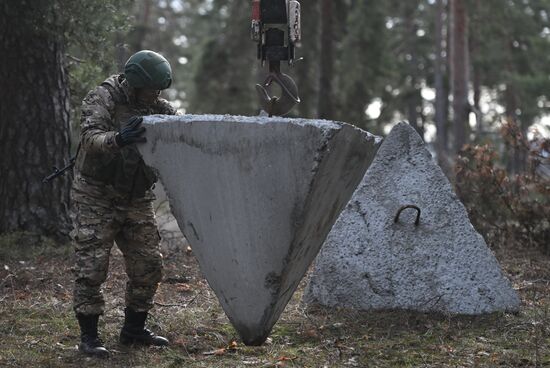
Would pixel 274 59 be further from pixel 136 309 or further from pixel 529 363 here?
pixel 529 363

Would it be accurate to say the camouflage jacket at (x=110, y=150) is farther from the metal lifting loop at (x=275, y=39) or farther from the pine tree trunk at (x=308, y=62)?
the pine tree trunk at (x=308, y=62)

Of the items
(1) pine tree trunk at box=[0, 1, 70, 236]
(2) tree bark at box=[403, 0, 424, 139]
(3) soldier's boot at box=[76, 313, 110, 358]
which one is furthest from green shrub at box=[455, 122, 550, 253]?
(2) tree bark at box=[403, 0, 424, 139]

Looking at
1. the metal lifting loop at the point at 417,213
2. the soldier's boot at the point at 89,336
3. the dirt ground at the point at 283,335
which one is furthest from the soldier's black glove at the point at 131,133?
the metal lifting loop at the point at 417,213

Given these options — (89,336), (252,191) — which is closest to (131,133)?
(252,191)

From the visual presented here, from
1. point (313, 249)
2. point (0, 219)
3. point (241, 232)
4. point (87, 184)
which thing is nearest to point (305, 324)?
point (313, 249)

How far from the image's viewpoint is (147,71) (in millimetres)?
5059

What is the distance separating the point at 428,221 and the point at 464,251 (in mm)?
359

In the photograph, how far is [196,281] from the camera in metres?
7.93

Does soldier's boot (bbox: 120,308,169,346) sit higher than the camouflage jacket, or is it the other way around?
the camouflage jacket

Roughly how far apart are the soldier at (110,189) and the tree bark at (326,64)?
14.2m

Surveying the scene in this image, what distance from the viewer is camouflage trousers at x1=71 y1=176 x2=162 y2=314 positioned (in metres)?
5.12

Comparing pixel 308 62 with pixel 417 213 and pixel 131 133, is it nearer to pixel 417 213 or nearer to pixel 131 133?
pixel 417 213

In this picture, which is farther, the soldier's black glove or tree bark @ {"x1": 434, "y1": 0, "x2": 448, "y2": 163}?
tree bark @ {"x1": 434, "y1": 0, "x2": 448, "y2": 163}

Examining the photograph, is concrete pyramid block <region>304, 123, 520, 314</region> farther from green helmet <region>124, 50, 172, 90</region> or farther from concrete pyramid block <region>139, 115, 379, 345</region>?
green helmet <region>124, 50, 172, 90</region>
